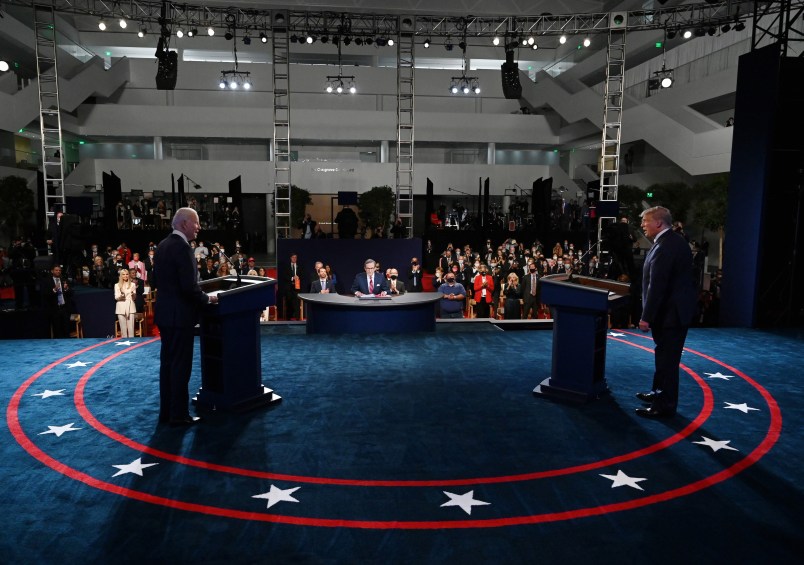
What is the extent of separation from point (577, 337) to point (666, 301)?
0.81m

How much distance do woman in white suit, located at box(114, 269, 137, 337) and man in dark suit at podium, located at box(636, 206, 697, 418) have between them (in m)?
8.26

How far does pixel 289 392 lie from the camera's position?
5406 mm

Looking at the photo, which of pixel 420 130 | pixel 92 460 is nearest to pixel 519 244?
pixel 420 130

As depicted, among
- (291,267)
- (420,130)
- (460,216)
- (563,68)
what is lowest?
(291,267)

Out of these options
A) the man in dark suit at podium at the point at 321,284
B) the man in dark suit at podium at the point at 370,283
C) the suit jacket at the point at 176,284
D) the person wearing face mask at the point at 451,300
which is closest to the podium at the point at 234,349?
the suit jacket at the point at 176,284

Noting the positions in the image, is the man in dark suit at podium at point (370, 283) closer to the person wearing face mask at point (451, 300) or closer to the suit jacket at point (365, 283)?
the suit jacket at point (365, 283)

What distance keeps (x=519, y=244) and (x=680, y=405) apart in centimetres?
1285

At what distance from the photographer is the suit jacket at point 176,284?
14.0ft

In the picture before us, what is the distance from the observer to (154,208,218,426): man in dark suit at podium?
4.29 metres

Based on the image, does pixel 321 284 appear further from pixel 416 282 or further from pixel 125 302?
pixel 125 302

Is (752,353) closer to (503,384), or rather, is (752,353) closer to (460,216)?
(503,384)

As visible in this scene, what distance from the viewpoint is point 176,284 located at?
14.3 feet

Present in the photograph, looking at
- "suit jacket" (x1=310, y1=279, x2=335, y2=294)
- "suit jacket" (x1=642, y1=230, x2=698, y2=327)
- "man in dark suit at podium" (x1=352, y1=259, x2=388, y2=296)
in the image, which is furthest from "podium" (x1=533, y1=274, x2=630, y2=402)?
"suit jacket" (x1=310, y1=279, x2=335, y2=294)

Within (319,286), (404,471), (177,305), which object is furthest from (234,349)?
(319,286)
